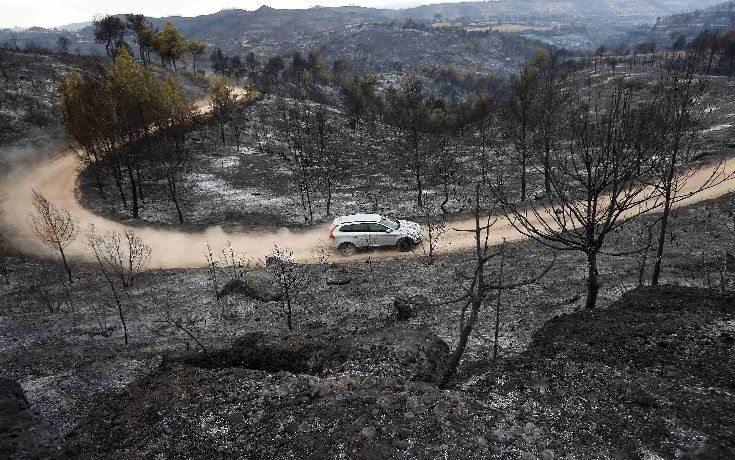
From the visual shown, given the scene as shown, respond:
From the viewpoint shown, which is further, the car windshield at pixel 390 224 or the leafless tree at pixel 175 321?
the car windshield at pixel 390 224

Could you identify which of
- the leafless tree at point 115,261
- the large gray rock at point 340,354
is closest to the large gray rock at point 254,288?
the leafless tree at point 115,261

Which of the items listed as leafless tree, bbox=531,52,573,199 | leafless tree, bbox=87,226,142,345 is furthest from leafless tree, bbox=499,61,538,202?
leafless tree, bbox=87,226,142,345

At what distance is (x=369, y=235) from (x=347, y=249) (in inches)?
53.7

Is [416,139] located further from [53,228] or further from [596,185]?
[53,228]

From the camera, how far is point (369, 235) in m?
21.5

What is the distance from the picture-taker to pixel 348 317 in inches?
572

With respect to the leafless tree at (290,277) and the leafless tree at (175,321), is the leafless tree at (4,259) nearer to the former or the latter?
the leafless tree at (175,321)

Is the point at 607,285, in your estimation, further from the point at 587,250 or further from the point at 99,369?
the point at 99,369

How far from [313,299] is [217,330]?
3.71m

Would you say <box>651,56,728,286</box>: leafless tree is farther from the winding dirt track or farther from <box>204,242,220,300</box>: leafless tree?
<box>204,242,220,300</box>: leafless tree

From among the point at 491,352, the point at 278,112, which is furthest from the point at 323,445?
the point at 278,112

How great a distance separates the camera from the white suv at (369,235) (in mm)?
21625

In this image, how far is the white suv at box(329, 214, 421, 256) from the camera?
21.6 m

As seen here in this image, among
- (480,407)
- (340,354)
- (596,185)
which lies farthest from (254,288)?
A: (596,185)
